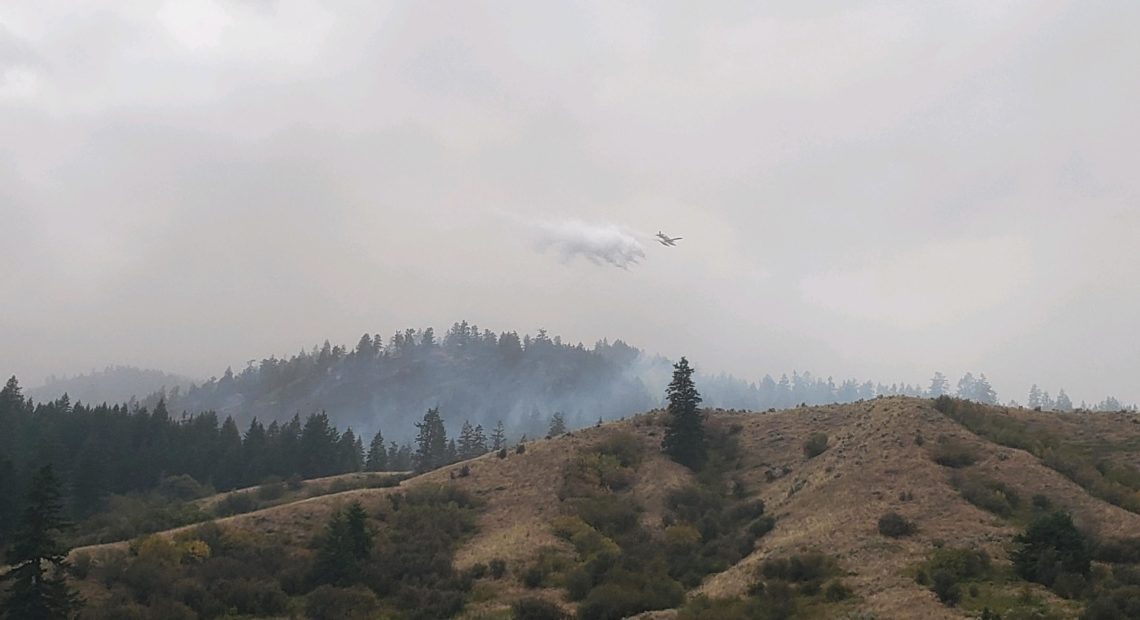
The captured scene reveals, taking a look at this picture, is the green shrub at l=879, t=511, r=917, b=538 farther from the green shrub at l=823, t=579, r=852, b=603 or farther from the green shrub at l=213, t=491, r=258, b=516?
the green shrub at l=213, t=491, r=258, b=516

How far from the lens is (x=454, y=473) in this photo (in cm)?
6738

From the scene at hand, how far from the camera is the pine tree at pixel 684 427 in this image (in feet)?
218

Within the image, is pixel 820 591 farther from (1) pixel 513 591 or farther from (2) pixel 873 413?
(2) pixel 873 413

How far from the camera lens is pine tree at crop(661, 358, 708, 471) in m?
66.4

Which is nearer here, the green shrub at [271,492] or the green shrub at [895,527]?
the green shrub at [895,527]

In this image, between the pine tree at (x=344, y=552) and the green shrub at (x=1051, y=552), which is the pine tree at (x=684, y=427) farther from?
A: the green shrub at (x=1051, y=552)

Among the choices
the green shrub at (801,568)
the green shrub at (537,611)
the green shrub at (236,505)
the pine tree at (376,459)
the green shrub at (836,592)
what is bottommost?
the green shrub at (537,611)

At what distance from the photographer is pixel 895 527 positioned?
38.6 m

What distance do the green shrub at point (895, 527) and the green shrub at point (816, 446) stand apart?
1885 centimetres

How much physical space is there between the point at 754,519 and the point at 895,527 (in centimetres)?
1199

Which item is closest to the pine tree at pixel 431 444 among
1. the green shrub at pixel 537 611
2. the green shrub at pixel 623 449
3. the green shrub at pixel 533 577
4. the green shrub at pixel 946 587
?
the green shrub at pixel 623 449

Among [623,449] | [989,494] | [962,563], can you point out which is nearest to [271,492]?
[623,449]

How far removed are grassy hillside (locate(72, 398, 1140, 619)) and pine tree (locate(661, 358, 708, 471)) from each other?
5.55 feet

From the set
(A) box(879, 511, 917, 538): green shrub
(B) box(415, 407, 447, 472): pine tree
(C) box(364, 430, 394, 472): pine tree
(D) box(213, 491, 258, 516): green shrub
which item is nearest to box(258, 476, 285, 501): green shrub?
(D) box(213, 491, 258, 516): green shrub
